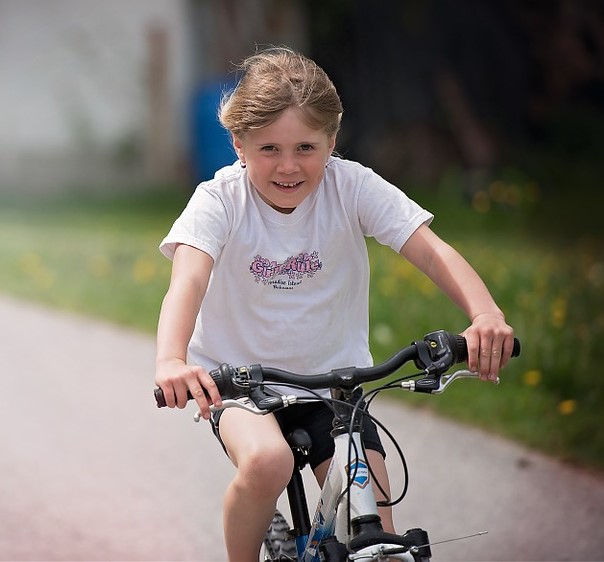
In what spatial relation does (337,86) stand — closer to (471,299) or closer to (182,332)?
(471,299)

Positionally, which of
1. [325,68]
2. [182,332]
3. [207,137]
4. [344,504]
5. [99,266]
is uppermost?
[325,68]

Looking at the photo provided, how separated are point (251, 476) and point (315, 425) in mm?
314

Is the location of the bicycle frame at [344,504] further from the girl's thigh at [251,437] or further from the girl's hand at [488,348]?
the girl's hand at [488,348]

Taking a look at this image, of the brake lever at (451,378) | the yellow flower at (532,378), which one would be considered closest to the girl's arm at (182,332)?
the brake lever at (451,378)

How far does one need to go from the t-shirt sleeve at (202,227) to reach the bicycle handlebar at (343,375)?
1.54 ft

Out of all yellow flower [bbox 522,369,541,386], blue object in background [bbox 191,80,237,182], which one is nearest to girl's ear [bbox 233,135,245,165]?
yellow flower [bbox 522,369,541,386]

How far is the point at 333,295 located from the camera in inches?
121

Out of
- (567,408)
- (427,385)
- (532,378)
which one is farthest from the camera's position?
(532,378)

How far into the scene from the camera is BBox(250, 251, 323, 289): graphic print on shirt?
118 inches

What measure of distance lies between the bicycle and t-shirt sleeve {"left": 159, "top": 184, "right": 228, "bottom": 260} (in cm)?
49

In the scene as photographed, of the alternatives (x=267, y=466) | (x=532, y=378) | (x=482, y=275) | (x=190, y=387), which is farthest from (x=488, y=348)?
(x=482, y=275)

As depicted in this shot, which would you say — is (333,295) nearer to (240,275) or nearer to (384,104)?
(240,275)

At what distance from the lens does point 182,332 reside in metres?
2.73

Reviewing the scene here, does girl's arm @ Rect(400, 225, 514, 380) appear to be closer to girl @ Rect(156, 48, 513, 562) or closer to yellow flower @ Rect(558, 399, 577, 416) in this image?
girl @ Rect(156, 48, 513, 562)
